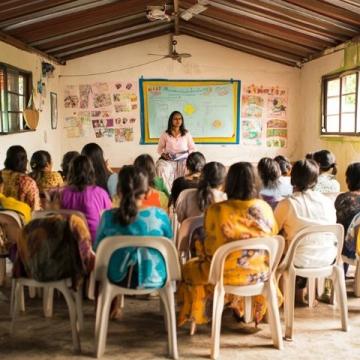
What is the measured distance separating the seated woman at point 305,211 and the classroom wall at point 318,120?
3.35m

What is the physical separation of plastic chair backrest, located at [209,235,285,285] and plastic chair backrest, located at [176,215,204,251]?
1.59 ft

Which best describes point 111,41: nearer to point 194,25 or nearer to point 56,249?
point 194,25

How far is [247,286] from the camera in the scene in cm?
272

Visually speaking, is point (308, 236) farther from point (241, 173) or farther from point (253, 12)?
point (253, 12)

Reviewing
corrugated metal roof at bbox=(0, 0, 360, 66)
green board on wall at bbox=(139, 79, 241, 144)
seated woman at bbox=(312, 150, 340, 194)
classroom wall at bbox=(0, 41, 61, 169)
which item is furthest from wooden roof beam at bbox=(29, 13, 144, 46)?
seated woman at bbox=(312, 150, 340, 194)

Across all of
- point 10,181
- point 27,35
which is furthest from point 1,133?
point 10,181

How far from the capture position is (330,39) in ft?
21.8

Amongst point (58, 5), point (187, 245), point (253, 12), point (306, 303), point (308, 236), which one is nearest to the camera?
point (308, 236)

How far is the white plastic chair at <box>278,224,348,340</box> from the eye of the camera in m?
2.88

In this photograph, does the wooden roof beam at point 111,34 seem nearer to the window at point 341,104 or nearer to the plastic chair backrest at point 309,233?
the window at point 341,104

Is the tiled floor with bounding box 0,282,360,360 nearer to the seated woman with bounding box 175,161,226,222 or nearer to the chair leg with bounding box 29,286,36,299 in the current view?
the chair leg with bounding box 29,286,36,299

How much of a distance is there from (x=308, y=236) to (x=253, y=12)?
3985 millimetres

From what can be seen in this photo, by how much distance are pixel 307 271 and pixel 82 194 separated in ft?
4.92

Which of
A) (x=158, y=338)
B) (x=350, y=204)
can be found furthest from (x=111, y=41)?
(x=158, y=338)
